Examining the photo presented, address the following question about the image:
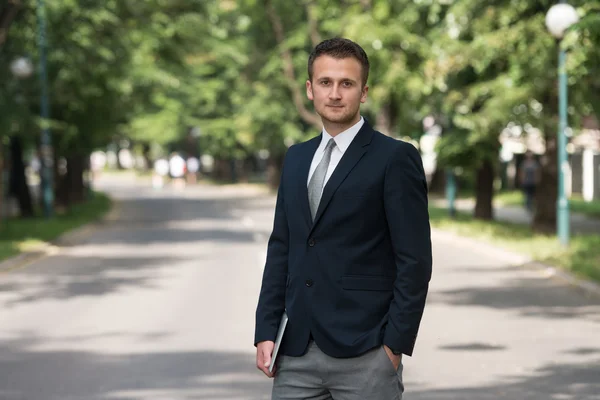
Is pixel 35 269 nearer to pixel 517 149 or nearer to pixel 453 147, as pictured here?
pixel 453 147

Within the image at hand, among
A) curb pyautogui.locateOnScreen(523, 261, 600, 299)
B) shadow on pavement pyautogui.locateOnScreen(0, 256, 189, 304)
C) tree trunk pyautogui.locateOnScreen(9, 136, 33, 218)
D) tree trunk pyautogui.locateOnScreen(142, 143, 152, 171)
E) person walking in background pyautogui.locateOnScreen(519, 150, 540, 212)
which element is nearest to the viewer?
curb pyautogui.locateOnScreen(523, 261, 600, 299)

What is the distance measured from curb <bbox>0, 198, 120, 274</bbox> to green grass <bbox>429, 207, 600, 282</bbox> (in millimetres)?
7872

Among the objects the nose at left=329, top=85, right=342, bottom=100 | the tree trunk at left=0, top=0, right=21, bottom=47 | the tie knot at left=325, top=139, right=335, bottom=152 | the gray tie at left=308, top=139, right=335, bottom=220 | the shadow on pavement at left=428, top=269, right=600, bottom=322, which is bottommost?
the shadow on pavement at left=428, top=269, right=600, bottom=322

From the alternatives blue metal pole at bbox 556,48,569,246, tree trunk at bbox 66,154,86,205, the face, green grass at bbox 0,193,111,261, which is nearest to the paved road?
green grass at bbox 0,193,111,261

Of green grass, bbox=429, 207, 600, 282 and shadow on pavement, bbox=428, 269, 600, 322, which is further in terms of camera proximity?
green grass, bbox=429, 207, 600, 282

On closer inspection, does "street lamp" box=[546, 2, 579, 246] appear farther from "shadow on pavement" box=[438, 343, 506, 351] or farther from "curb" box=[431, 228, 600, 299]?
"shadow on pavement" box=[438, 343, 506, 351]

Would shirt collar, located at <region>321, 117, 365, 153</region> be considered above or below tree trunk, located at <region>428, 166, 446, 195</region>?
above

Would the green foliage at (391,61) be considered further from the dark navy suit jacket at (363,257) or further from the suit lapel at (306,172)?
the dark navy suit jacket at (363,257)

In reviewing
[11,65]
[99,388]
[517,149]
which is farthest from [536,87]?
[517,149]

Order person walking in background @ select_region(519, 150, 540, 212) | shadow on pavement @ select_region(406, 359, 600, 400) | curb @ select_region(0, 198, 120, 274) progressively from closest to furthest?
shadow on pavement @ select_region(406, 359, 600, 400) → curb @ select_region(0, 198, 120, 274) → person walking in background @ select_region(519, 150, 540, 212)

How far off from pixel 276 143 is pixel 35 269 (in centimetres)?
3628

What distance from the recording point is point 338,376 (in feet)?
12.6

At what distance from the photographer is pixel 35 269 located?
59.2 feet

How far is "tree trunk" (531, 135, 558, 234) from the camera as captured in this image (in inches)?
893
